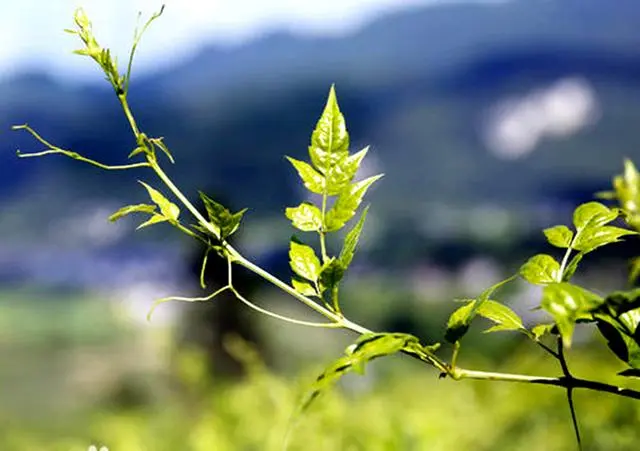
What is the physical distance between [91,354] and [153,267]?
498 millimetres

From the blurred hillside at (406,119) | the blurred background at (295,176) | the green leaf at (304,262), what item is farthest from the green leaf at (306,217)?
the blurred hillside at (406,119)

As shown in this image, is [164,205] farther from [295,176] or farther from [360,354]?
[295,176]

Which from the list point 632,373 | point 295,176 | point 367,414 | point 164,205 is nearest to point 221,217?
point 164,205

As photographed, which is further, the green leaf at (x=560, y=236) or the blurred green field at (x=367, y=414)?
the blurred green field at (x=367, y=414)

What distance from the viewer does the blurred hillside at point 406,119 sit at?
3.83 metres

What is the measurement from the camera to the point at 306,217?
10.7 inches

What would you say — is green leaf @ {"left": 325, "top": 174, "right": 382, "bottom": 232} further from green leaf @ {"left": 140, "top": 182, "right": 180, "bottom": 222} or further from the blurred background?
the blurred background

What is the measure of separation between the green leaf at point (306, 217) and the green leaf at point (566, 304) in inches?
3.5

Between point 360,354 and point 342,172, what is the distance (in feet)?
0.21

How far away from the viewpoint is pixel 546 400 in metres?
0.98

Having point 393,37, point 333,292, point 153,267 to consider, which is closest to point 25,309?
point 153,267

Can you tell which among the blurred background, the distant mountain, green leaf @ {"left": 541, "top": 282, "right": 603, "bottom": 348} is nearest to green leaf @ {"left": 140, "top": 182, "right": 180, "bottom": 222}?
green leaf @ {"left": 541, "top": 282, "right": 603, "bottom": 348}

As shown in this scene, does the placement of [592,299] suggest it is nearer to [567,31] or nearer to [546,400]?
[546,400]

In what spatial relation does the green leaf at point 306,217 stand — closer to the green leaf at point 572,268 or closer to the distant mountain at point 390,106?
the green leaf at point 572,268
